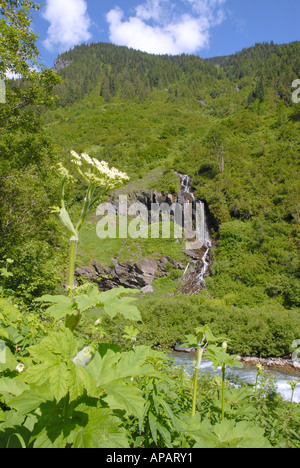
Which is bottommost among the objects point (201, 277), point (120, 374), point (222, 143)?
point (201, 277)

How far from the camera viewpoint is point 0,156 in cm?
872

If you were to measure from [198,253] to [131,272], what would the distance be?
22.0 feet

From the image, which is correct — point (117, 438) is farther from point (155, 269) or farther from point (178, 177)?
point (178, 177)

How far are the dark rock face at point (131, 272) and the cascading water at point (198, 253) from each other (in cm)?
152

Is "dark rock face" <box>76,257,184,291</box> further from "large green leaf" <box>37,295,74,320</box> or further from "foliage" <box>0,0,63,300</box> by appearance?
"large green leaf" <box>37,295,74,320</box>

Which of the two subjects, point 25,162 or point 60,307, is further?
point 25,162

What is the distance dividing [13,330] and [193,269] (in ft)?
72.4

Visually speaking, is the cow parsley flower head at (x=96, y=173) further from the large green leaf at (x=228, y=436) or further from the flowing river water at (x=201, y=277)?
the flowing river water at (x=201, y=277)

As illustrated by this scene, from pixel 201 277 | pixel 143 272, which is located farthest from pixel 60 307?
pixel 143 272

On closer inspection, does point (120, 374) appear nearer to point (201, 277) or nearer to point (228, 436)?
point (228, 436)

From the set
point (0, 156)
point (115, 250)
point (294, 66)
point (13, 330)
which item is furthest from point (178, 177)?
point (294, 66)

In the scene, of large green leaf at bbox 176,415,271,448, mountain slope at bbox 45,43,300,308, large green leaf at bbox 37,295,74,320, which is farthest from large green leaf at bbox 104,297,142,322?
mountain slope at bbox 45,43,300,308

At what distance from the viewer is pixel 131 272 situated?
24.0 m

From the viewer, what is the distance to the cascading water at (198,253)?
72.0ft
